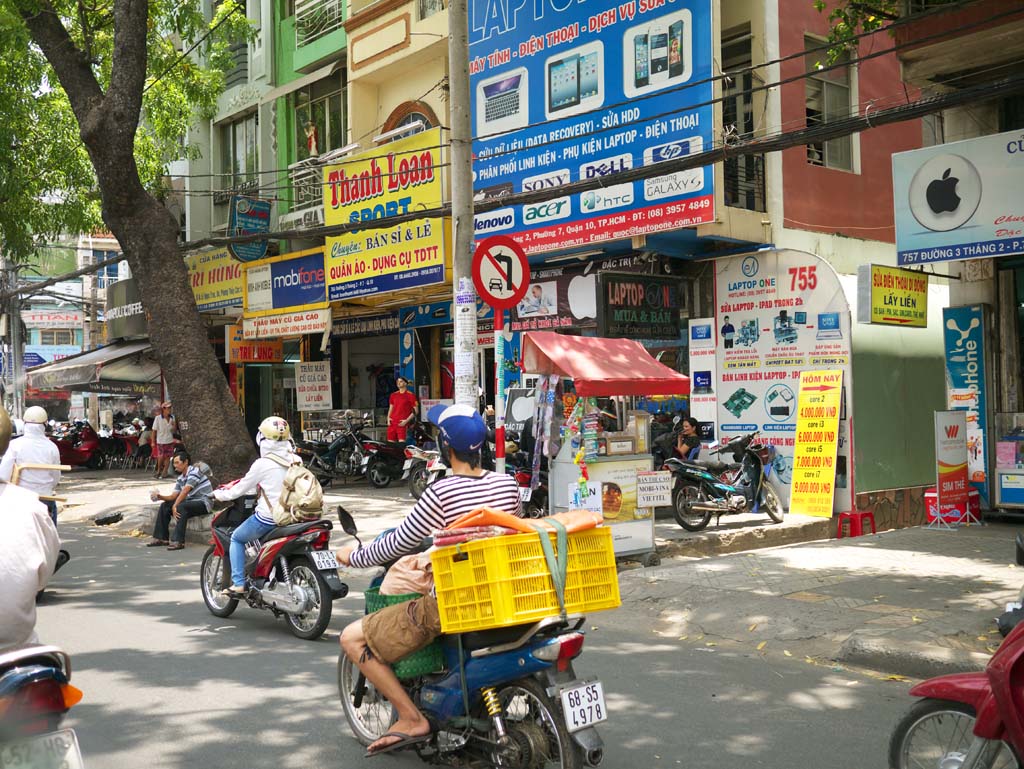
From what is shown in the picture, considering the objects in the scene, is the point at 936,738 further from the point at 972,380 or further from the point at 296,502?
the point at 972,380

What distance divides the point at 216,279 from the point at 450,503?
18830 millimetres

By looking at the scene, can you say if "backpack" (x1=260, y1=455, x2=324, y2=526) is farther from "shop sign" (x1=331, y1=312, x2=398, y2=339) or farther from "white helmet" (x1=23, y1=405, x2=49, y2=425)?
"shop sign" (x1=331, y1=312, x2=398, y2=339)

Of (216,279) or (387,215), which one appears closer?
(387,215)

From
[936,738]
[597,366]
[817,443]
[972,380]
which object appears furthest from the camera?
[817,443]

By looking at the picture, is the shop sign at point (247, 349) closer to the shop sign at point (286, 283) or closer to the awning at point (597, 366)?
the shop sign at point (286, 283)

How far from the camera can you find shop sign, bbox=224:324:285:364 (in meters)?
21.8

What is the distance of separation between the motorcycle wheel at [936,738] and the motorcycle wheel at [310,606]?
4.13 m

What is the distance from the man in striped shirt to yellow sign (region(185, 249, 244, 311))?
17453mm

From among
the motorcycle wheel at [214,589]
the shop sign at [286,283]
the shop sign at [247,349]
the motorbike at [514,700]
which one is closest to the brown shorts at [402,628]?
the motorbike at [514,700]

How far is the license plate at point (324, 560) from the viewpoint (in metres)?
6.90

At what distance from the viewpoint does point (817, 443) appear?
12.9 m

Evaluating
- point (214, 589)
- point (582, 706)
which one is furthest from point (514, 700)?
point (214, 589)

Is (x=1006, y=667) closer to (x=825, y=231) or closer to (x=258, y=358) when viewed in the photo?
(x=825, y=231)

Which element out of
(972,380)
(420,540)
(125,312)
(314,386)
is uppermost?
(125,312)
